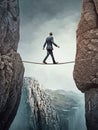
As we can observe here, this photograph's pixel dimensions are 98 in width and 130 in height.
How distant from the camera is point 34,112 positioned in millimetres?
70438

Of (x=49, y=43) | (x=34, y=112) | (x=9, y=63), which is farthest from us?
(x=34, y=112)

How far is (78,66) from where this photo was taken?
26.7 m

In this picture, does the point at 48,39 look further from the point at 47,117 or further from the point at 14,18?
the point at 47,117

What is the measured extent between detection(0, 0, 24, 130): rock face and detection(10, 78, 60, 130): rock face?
35969 millimetres

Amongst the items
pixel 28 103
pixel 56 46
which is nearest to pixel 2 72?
Result: pixel 56 46

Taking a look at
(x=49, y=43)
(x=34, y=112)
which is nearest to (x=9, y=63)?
(x=49, y=43)

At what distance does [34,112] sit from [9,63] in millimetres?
42143

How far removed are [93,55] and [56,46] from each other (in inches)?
175

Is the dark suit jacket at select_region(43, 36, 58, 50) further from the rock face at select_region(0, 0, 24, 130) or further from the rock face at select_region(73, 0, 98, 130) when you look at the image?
the rock face at select_region(0, 0, 24, 130)

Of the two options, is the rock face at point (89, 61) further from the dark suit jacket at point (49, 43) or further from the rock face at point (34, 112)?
the rock face at point (34, 112)

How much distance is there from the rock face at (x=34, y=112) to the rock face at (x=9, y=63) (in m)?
36.0

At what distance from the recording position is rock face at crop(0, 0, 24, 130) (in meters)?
29.8

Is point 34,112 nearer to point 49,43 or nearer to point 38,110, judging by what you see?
point 38,110

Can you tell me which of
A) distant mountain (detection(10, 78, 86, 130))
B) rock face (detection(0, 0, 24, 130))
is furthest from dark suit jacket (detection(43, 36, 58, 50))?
distant mountain (detection(10, 78, 86, 130))
